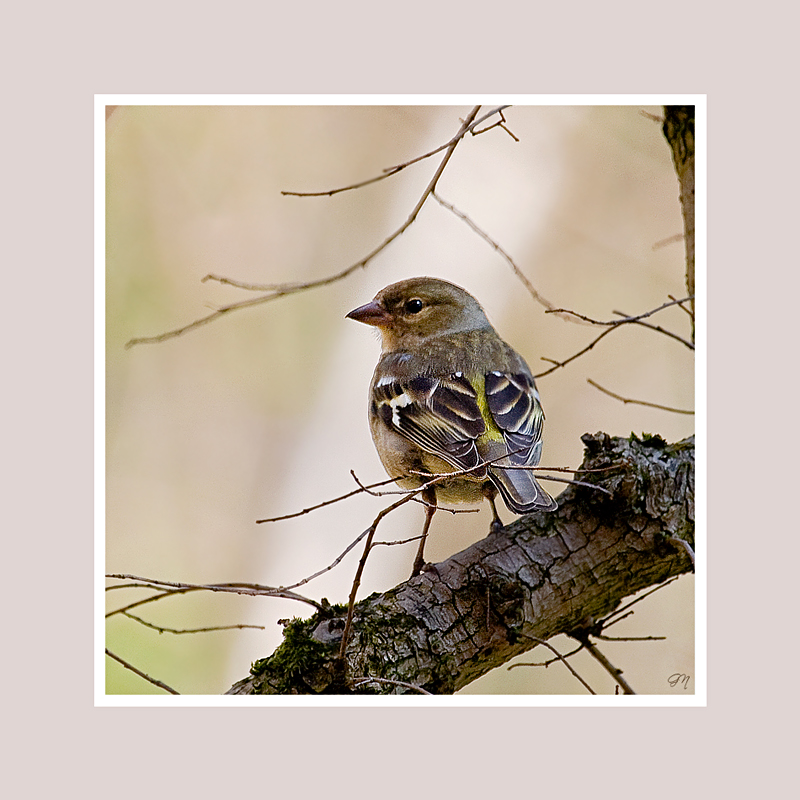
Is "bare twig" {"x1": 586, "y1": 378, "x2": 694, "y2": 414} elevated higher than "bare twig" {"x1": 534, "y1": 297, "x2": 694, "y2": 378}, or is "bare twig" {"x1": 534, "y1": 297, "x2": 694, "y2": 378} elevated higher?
"bare twig" {"x1": 534, "y1": 297, "x2": 694, "y2": 378}

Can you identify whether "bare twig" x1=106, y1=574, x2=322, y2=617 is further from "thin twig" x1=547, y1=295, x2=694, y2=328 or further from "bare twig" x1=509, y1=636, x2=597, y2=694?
"thin twig" x1=547, y1=295, x2=694, y2=328

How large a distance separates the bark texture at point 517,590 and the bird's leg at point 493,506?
0.06 meters

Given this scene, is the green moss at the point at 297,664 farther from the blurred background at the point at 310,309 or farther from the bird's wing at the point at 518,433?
the bird's wing at the point at 518,433

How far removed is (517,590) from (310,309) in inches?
43.7

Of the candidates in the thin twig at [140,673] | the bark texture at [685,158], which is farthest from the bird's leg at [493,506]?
the thin twig at [140,673]

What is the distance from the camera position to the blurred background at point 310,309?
8.34 ft

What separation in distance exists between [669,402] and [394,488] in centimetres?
90

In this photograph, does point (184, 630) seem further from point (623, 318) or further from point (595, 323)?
point (623, 318)

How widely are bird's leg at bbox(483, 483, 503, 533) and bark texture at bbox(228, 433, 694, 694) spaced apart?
0.06m

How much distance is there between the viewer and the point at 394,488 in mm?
2631

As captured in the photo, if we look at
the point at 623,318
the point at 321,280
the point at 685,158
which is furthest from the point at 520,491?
the point at 685,158

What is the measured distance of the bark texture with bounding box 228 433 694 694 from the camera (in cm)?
207
